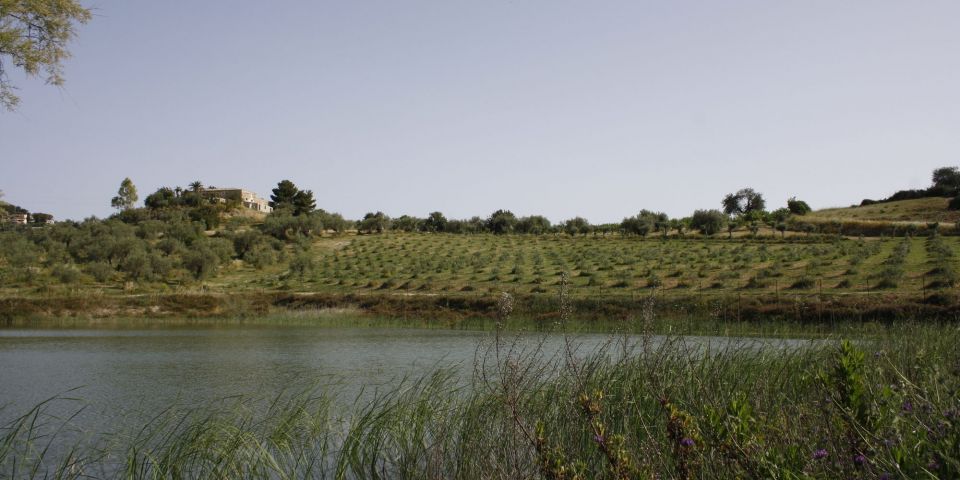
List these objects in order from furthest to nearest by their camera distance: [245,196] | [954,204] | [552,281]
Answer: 1. [245,196]
2. [954,204]
3. [552,281]

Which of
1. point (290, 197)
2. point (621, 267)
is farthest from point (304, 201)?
point (621, 267)

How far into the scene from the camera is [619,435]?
13.8ft

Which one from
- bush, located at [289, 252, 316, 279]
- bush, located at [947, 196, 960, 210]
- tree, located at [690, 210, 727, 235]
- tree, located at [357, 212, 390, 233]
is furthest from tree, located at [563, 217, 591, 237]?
bush, located at [947, 196, 960, 210]

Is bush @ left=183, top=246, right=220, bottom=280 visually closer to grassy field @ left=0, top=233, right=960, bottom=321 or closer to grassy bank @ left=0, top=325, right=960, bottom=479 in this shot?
grassy field @ left=0, top=233, right=960, bottom=321

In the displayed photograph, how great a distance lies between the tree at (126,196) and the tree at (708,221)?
272 feet

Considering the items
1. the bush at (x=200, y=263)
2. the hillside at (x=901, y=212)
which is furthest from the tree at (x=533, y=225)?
the bush at (x=200, y=263)

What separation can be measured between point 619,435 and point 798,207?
339 ft

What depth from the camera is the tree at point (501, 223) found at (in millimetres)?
91125

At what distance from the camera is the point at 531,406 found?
9297 millimetres

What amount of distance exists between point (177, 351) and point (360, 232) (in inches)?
2431

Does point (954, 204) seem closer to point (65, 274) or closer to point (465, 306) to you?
point (465, 306)

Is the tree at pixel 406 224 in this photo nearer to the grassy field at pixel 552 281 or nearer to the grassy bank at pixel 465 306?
the grassy field at pixel 552 281

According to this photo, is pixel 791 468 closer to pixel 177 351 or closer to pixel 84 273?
pixel 177 351

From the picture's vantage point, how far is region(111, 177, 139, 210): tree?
115m
